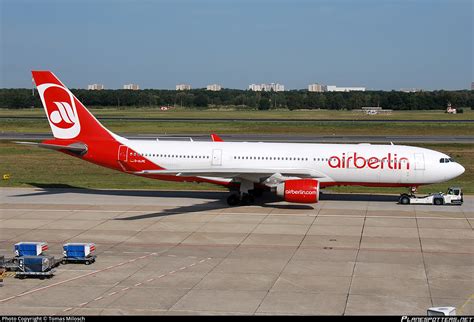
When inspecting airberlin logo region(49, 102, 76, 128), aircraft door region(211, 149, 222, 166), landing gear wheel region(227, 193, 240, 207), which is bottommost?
landing gear wheel region(227, 193, 240, 207)

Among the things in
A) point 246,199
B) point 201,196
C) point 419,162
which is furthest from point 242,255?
point 419,162

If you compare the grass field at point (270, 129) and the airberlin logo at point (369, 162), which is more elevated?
the airberlin logo at point (369, 162)

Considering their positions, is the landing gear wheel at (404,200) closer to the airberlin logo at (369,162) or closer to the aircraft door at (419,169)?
the aircraft door at (419,169)

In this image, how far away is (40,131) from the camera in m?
92.7

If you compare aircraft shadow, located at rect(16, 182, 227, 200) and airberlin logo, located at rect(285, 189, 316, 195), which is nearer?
airberlin logo, located at rect(285, 189, 316, 195)

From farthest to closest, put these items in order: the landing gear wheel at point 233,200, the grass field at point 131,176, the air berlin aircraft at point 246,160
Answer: the grass field at point 131,176 < the landing gear wheel at point 233,200 < the air berlin aircraft at point 246,160

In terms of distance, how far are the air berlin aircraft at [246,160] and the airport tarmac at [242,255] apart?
154 centimetres

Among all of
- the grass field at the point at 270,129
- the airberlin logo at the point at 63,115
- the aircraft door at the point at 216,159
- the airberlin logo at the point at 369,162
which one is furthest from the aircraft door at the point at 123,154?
the grass field at the point at 270,129

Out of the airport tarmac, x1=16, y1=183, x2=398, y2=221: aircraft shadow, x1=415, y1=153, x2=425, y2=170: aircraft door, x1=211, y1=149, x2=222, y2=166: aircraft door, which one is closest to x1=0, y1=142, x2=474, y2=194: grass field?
x1=16, y1=183, x2=398, y2=221: aircraft shadow

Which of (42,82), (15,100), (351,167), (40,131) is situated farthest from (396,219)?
(15,100)

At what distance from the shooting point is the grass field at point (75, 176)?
4550 centimetres

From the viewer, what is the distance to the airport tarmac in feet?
66.9

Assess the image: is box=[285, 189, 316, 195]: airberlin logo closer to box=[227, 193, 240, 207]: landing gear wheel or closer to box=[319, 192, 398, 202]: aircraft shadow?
box=[227, 193, 240, 207]: landing gear wheel

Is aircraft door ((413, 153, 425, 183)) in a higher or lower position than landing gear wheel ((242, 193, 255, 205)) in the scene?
higher
